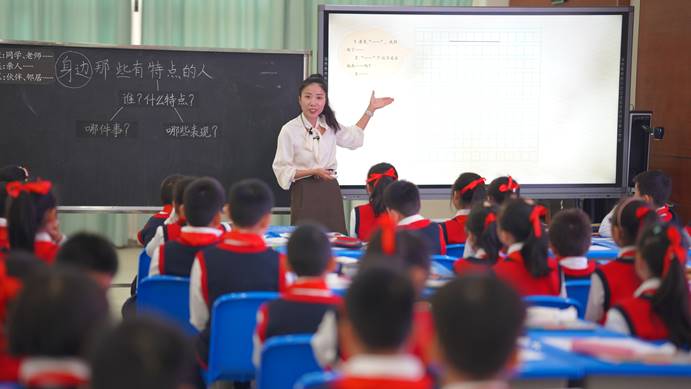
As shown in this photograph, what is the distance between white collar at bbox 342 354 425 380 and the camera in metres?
1.48

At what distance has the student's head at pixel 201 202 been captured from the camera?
3.42 metres

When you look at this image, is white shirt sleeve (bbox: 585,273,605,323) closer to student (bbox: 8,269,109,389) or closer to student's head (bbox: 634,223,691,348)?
student's head (bbox: 634,223,691,348)

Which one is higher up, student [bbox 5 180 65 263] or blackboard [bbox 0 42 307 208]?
blackboard [bbox 0 42 307 208]

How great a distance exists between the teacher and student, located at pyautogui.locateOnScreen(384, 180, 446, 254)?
1355 millimetres

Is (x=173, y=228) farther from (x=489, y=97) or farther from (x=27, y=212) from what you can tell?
(x=489, y=97)

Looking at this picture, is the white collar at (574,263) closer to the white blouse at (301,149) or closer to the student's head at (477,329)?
the student's head at (477,329)

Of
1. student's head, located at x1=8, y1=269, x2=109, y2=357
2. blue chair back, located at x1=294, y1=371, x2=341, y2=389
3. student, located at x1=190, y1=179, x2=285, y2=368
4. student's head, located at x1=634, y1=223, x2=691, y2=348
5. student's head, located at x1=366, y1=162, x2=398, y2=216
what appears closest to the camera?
student's head, located at x1=8, y1=269, x2=109, y2=357

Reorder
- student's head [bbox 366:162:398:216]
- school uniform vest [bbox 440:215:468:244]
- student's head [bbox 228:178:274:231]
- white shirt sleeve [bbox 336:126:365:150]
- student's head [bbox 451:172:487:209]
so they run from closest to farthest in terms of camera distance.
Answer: student's head [bbox 228:178:274:231], school uniform vest [bbox 440:215:468:244], student's head [bbox 451:172:487:209], student's head [bbox 366:162:398:216], white shirt sleeve [bbox 336:126:365:150]

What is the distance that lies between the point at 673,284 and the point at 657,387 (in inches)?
17.2

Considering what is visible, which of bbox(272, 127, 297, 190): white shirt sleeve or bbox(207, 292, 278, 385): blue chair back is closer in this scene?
bbox(207, 292, 278, 385): blue chair back

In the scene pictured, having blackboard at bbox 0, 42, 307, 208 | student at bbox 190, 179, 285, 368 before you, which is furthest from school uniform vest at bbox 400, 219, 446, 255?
blackboard at bbox 0, 42, 307, 208

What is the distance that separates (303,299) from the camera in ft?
7.86

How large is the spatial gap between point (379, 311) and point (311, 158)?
3976mm

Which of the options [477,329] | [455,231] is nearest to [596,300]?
[455,231]
